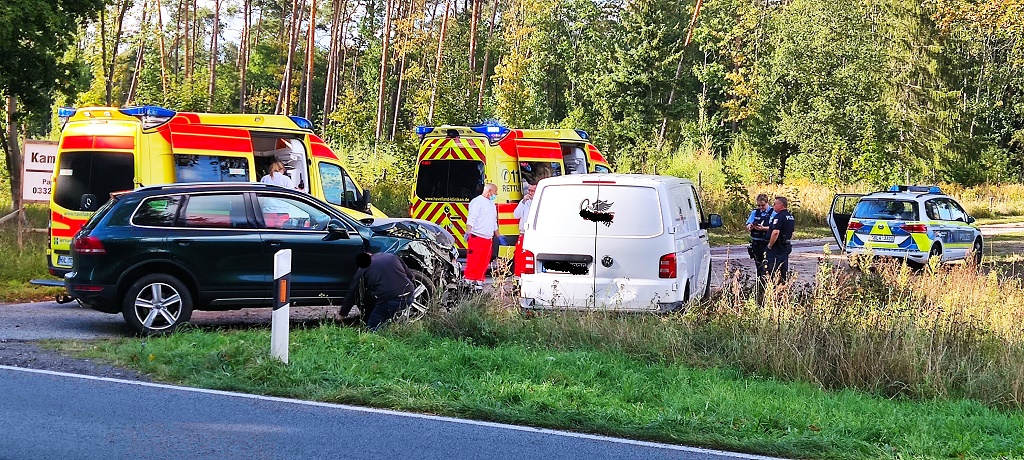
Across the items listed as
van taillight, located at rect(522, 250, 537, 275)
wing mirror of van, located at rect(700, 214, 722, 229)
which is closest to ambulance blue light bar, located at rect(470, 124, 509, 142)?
wing mirror of van, located at rect(700, 214, 722, 229)

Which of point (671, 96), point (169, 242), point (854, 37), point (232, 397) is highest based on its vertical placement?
point (854, 37)

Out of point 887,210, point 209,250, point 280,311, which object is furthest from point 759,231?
point 280,311

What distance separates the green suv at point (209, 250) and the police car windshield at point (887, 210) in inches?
475

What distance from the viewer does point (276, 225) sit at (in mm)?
12250

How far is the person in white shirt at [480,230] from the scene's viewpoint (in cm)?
1628

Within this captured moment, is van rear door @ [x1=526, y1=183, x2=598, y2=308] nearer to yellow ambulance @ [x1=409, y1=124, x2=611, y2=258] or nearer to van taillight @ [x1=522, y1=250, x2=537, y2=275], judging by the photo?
van taillight @ [x1=522, y1=250, x2=537, y2=275]

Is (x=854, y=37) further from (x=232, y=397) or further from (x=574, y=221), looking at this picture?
(x=232, y=397)

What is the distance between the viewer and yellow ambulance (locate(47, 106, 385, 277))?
14.2 meters

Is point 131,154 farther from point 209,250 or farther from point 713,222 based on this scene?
point 713,222

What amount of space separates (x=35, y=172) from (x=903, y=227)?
16189 mm

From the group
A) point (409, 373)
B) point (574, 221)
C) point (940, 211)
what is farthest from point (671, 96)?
point (409, 373)

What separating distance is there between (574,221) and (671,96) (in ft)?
146

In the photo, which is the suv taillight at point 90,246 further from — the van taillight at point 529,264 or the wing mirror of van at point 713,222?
the wing mirror of van at point 713,222

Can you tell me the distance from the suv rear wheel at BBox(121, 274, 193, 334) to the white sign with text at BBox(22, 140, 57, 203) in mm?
6810
